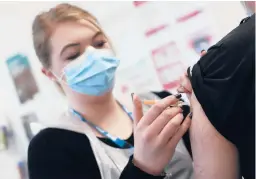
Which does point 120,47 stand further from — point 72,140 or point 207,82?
point 207,82

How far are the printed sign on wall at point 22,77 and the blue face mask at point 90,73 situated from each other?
0.56m

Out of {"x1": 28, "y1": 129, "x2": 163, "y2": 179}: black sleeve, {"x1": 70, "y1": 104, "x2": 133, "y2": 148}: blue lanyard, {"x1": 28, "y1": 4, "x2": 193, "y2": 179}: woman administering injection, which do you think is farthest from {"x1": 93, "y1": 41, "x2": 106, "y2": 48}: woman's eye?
{"x1": 28, "y1": 129, "x2": 163, "y2": 179}: black sleeve

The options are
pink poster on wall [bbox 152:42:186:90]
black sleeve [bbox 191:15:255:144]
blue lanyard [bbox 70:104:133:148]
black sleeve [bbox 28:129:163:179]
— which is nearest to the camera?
black sleeve [bbox 191:15:255:144]

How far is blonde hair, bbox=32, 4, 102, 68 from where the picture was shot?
4.01 ft

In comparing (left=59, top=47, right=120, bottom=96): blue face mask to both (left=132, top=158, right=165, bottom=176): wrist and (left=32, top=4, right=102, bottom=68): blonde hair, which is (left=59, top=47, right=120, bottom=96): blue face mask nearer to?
(left=32, top=4, right=102, bottom=68): blonde hair

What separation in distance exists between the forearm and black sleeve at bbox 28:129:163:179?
382 mm

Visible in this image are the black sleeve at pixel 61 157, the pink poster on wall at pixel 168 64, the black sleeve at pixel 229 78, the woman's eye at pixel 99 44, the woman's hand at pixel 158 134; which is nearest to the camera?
the black sleeve at pixel 229 78

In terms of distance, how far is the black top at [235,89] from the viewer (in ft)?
2.09

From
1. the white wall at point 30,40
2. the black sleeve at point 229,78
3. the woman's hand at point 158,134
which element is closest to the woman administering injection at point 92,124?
the woman's hand at point 158,134

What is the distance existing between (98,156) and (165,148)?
0.29 meters

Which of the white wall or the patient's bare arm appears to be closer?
the patient's bare arm

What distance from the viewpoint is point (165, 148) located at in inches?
33.8

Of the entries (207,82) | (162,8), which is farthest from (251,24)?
(162,8)

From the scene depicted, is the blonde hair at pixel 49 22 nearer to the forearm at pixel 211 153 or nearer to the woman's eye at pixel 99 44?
the woman's eye at pixel 99 44
